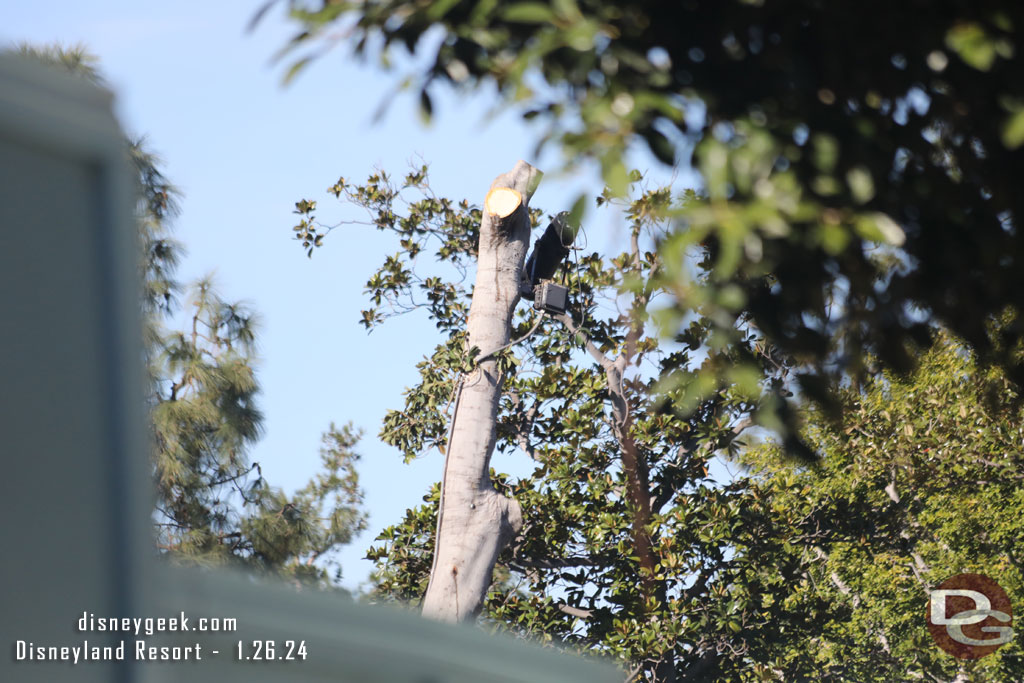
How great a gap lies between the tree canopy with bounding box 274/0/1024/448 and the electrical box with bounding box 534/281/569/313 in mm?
6219

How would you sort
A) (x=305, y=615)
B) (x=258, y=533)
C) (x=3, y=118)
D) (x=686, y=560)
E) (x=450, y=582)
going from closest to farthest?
(x=3, y=118)
(x=305, y=615)
(x=450, y=582)
(x=686, y=560)
(x=258, y=533)

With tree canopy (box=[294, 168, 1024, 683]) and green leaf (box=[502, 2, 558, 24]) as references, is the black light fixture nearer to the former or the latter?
tree canopy (box=[294, 168, 1024, 683])

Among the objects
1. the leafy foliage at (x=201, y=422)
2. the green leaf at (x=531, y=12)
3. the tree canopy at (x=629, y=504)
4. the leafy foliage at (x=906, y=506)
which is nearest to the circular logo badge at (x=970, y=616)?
the leafy foliage at (x=906, y=506)

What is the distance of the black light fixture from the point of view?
945 centimetres

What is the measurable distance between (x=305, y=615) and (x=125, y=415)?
79 centimetres

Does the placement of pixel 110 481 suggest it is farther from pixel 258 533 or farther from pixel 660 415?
pixel 258 533

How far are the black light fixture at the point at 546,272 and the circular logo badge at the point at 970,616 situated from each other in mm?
9612

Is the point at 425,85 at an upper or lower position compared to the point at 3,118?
upper

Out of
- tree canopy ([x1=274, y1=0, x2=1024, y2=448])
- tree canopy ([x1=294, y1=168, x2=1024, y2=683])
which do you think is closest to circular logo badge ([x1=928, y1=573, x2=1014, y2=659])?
tree canopy ([x1=294, y1=168, x2=1024, y2=683])

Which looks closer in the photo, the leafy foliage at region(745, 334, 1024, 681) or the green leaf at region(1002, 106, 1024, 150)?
the green leaf at region(1002, 106, 1024, 150)

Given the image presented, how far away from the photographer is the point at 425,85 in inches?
124

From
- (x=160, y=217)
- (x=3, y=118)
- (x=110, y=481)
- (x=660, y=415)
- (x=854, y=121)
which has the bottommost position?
(x=110, y=481)

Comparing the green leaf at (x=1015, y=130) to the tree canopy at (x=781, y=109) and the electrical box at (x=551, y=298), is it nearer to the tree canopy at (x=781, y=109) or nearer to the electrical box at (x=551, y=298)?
the tree canopy at (x=781, y=109)

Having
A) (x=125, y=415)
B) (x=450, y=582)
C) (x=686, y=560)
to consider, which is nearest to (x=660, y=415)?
(x=686, y=560)
